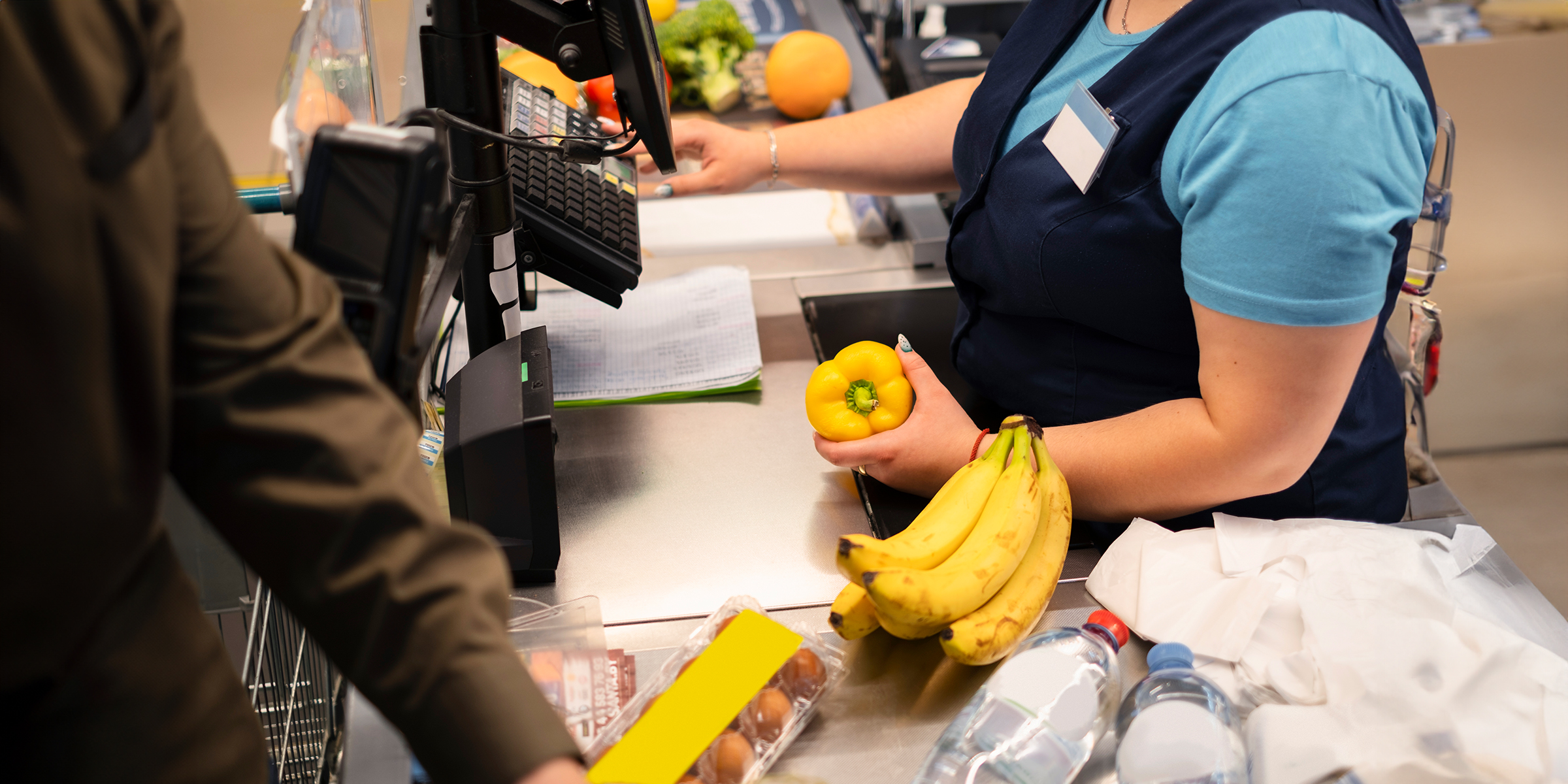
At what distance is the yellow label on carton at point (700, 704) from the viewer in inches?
32.5

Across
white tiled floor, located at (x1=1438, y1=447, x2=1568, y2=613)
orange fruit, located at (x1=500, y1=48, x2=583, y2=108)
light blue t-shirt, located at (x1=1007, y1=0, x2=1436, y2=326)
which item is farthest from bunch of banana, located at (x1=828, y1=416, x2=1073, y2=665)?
white tiled floor, located at (x1=1438, y1=447, x2=1568, y2=613)

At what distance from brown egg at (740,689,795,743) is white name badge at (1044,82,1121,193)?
0.58 metres

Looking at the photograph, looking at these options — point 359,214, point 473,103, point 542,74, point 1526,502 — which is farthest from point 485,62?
point 1526,502

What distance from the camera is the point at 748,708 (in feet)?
2.93

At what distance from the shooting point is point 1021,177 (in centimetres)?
117

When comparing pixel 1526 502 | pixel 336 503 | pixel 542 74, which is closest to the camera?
pixel 336 503

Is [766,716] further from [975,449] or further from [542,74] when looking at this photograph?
[542,74]

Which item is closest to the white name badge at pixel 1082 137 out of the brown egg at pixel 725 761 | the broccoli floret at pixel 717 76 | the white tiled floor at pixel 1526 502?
the brown egg at pixel 725 761

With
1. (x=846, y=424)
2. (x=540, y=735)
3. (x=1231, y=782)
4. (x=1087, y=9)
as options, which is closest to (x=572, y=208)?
(x=846, y=424)

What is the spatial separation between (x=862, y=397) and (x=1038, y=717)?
0.47 meters

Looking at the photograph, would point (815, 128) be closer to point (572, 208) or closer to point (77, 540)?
point (572, 208)

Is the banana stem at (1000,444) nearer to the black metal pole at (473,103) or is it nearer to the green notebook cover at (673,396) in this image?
the green notebook cover at (673,396)

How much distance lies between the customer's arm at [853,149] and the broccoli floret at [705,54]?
20.5 inches

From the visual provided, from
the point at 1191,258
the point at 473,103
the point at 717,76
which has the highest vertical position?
the point at 473,103
